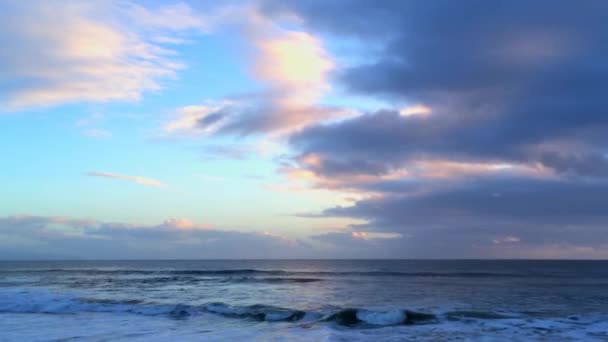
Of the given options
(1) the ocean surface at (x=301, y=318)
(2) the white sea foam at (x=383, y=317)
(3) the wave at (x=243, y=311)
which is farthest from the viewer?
(3) the wave at (x=243, y=311)

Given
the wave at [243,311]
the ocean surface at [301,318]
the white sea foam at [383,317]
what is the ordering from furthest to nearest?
the wave at [243,311] < the white sea foam at [383,317] < the ocean surface at [301,318]

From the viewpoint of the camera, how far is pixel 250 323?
64.7 ft

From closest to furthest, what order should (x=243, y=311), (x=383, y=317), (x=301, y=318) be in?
1. (x=383, y=317)
2. (x=301, y=318)
3. (x=243, y=311)

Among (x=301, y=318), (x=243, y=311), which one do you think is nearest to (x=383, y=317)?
(x=301, y=318)

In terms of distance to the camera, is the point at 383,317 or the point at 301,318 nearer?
the point at 383,317

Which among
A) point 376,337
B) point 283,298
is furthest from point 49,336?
point 283,298

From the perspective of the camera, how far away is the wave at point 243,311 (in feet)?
67.4

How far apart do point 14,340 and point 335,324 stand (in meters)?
11.3

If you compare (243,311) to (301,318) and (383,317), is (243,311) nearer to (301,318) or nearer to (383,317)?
(301,318)

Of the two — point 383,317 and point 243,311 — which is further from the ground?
point 383,317

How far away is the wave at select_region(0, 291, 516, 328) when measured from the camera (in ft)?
67.4

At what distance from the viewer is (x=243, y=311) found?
2345cm

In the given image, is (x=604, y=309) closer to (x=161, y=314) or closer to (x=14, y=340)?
(x=161, y=314)

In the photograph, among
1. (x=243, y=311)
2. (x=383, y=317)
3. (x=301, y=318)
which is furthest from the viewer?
(x=243, y=311)
